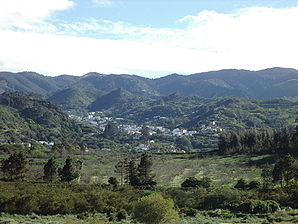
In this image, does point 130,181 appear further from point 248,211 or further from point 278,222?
point 278,222

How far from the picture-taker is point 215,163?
78.9m

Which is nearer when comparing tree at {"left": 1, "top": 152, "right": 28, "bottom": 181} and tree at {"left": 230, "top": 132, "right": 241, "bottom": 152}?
tree at {"left": 1, "top": 152, "right": 28, "bottom": 181}

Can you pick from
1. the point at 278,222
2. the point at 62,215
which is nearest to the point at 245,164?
the point at 278,222

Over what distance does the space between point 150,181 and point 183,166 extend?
24715 millimetres

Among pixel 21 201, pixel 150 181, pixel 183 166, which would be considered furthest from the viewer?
pixel 183 166

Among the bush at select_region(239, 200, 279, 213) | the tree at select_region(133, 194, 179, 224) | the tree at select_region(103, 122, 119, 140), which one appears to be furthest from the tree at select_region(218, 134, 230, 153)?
the tree at select_region(103, 122, 119, 140)

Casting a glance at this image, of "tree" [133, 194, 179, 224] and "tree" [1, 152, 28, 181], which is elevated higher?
"tree" [133, 194, 179, 224]

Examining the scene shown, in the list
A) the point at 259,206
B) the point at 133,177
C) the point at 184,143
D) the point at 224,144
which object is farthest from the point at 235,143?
the point at 184,143

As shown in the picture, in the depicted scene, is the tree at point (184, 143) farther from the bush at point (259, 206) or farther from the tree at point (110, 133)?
the bush at point (259, 206)

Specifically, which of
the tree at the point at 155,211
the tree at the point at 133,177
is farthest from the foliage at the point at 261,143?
the tree at the point at 155,211

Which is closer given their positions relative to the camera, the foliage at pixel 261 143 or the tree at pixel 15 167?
the tree at pixel 15 167

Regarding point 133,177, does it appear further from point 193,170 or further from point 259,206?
point 259,206

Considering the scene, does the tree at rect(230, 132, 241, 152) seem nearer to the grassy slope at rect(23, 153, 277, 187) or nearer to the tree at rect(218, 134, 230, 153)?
the tree at rect(218, 134, 230, 153)

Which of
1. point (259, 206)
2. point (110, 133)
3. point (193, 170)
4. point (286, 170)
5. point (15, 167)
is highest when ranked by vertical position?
point (286, 170)
